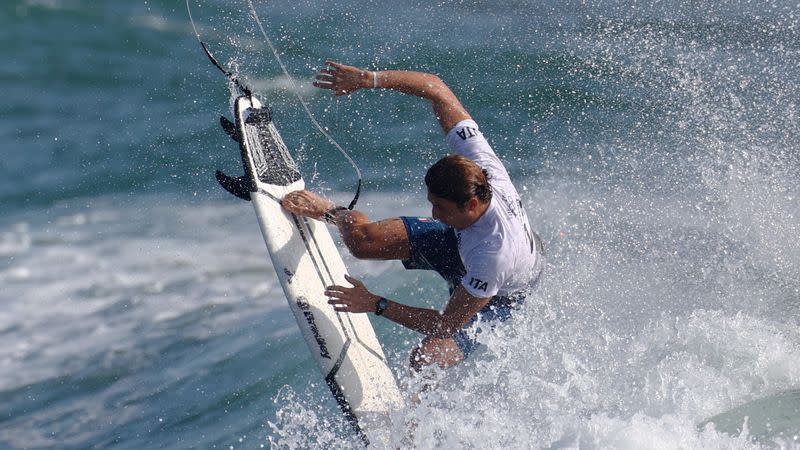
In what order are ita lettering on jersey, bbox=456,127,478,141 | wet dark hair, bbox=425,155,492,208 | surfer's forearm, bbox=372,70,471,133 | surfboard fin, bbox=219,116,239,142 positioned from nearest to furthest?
wet dark hair, bbox=425,155,492,208 < ita lettering on jersey, bbox=456,127,478,141 < surfer's forearm, bbox=372,70,471,133 < surfboard fin, bbox=219,116,239,142

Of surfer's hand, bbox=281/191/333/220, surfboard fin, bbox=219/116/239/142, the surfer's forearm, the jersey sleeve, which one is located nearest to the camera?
the jersey sleeve

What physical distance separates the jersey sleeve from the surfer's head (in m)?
0.54

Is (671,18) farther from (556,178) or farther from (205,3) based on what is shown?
(205,3)

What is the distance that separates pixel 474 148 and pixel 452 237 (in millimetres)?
502

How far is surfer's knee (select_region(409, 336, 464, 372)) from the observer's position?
4.95 m

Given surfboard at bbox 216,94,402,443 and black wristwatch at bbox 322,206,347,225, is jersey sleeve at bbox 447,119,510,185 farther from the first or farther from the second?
surfboard at bbox 216,94,402,443

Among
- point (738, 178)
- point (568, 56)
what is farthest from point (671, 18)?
point (738, 178)

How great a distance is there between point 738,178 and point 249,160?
4339 mm

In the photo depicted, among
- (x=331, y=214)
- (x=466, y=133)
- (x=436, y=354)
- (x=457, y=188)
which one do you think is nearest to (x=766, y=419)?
(x=436, y=354)

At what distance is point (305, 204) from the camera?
17.4 feet

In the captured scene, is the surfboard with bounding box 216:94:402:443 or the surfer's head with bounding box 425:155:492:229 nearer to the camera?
the surfer's head with bounding box 425:155:492:229

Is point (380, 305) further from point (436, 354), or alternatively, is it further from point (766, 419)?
point (766, 419)

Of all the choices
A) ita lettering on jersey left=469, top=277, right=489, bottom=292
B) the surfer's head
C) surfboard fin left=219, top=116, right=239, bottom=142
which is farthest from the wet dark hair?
surfboard fin left=219, top=116, right=239, bottom=142

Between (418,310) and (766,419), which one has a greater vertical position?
(418,310)
